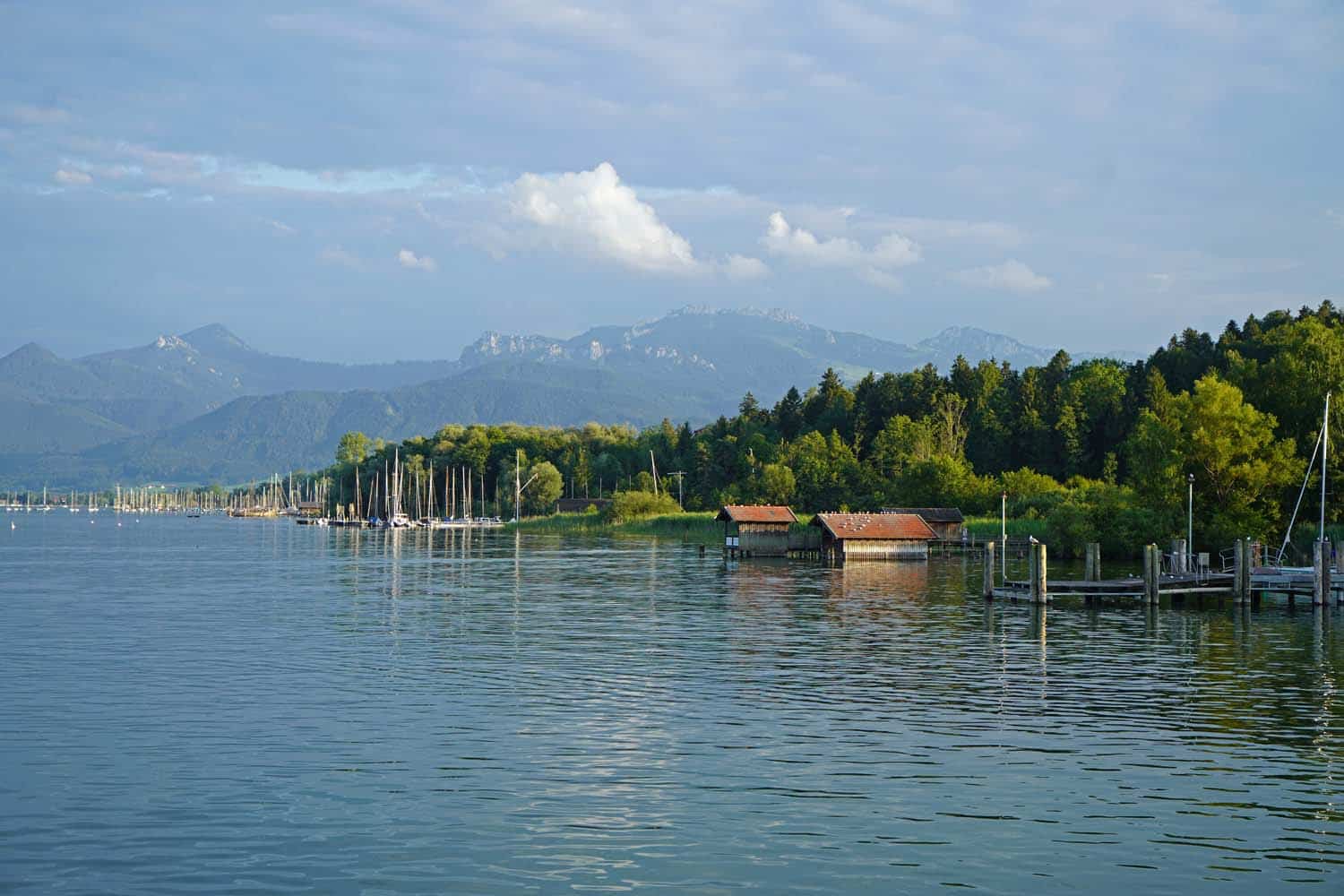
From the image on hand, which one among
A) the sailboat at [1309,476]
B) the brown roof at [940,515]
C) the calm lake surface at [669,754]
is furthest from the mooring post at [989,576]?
the brown roof at [940,515]

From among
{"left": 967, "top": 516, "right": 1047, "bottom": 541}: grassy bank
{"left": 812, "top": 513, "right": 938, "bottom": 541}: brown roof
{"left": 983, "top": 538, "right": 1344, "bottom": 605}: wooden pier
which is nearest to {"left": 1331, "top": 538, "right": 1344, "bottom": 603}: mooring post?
{"left": 983, "top": 538, "right": 1344, "bottom": 605}: wooden pier

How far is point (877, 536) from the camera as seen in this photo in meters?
100

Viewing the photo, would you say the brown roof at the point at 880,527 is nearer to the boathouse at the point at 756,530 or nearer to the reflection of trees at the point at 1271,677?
the boathouse at the point at 756,530

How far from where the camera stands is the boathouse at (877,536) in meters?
100

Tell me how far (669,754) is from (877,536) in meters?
75.5

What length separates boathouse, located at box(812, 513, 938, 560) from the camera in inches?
3957

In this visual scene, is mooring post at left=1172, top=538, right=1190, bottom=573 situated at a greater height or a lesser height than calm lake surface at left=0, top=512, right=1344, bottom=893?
greater

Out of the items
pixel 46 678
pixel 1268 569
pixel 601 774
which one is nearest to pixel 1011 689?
pixel 601 774

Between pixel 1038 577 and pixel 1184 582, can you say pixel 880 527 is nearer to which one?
pixel 1184 582

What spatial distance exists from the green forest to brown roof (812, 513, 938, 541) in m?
9.94

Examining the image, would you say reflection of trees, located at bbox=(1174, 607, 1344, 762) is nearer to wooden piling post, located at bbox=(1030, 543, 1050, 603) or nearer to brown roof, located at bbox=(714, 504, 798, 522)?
wooden piling post, located at bbox=(1030, 543, 1050, 603)

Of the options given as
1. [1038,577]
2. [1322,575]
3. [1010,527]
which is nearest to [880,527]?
[1010,527]

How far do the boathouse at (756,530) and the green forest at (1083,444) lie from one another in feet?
71.9

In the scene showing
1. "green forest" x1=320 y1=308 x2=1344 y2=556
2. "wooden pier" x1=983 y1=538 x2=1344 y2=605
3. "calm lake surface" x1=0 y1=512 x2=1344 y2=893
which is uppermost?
"green forest" x1=320 y1=308 x2=1344 y2=556
